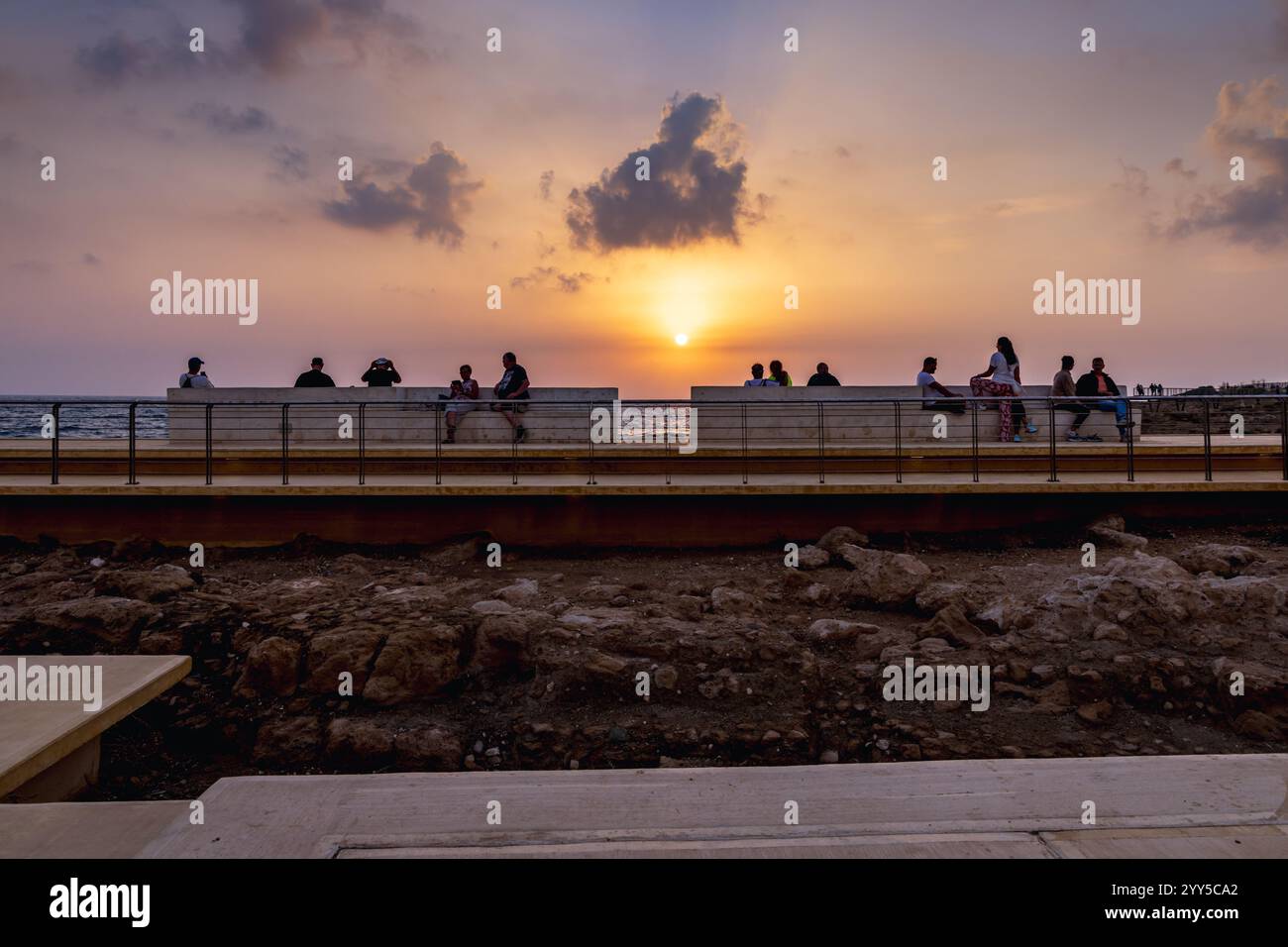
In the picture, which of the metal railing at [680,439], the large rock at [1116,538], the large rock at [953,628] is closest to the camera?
the large rock at [953,628]

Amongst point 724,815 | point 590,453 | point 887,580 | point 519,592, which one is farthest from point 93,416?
point 724,815

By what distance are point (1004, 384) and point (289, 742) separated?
12999mm

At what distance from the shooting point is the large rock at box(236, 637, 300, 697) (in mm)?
6051

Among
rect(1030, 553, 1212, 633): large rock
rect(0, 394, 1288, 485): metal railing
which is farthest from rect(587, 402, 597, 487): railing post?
rect(1030, 553, 1212, 633): large rock

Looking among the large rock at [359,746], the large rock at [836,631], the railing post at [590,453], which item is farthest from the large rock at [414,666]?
the railing post at [590,453]

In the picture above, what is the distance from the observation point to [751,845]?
251 centimetres

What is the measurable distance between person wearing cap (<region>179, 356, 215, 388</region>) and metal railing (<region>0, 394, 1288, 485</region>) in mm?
1009

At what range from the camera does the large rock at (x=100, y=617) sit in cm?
696

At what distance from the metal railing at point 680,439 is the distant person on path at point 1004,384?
0.81 ft

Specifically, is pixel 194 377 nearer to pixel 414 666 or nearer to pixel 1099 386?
pixel 414 666

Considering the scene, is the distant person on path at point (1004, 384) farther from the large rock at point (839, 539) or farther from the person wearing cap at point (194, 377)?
the person wearing cap at point (194, 377)
